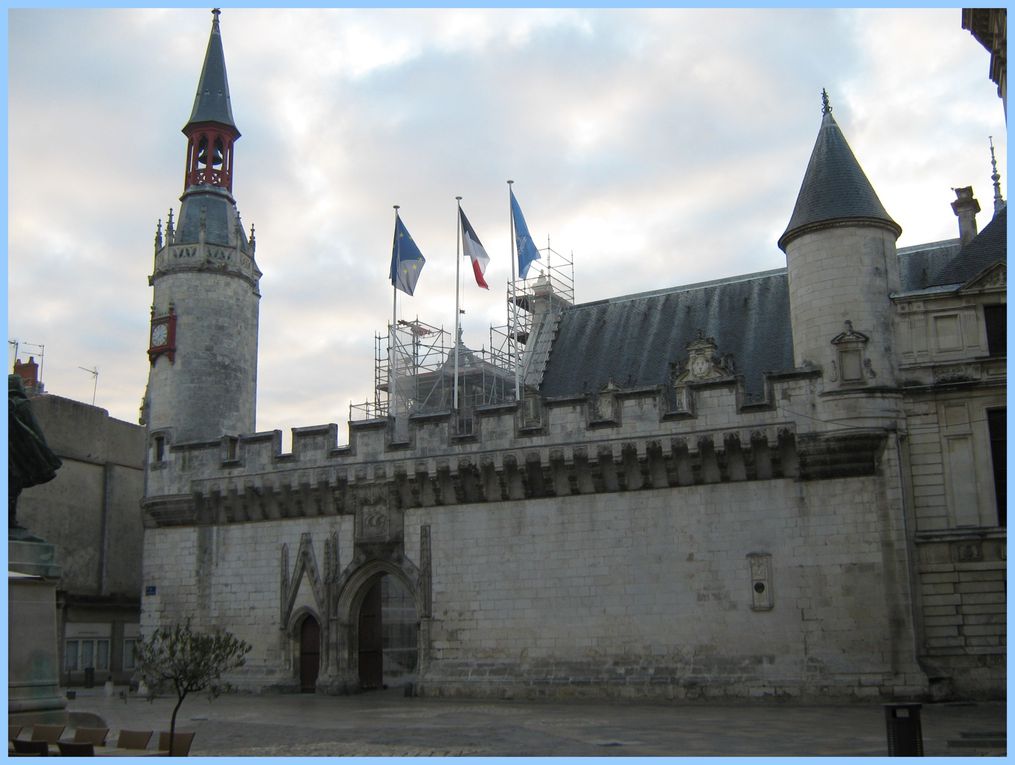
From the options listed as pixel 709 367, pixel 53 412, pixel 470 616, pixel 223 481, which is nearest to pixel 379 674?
pixel 470 616

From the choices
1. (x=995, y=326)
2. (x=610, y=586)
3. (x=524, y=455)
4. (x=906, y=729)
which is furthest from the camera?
(x=524, y=455)

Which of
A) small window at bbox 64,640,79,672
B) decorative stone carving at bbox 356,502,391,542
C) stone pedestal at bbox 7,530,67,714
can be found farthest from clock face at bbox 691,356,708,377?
small window at bbox 64,640,79,672

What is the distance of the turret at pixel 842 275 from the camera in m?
23.3

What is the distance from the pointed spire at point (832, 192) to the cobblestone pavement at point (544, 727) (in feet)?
35.0

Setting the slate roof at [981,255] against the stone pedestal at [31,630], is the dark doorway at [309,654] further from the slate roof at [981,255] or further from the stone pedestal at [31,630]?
the slate roof at [981,255]

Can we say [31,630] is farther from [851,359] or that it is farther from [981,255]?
[981,255]

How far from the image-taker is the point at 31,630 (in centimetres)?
1477

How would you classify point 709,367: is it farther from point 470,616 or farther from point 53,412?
point 53,412

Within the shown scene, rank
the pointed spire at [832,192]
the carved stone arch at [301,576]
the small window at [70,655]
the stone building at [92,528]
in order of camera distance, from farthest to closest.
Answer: the stone building at [92,528] < the small window at [70,655] < the carved stone arch at [301,576] < the pointed spire at [832,192]

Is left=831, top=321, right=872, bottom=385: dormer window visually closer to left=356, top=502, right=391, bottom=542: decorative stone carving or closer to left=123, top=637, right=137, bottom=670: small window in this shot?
left=356, top=502, right=391, bottom=542: decorative stone carving

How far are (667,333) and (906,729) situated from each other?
62.3 ft

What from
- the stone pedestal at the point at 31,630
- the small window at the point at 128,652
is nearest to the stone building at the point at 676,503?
the small window at the point at 128,652

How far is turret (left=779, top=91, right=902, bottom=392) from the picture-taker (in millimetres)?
23297

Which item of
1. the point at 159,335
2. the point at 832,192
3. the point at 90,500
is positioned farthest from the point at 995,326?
the point at 90,500
